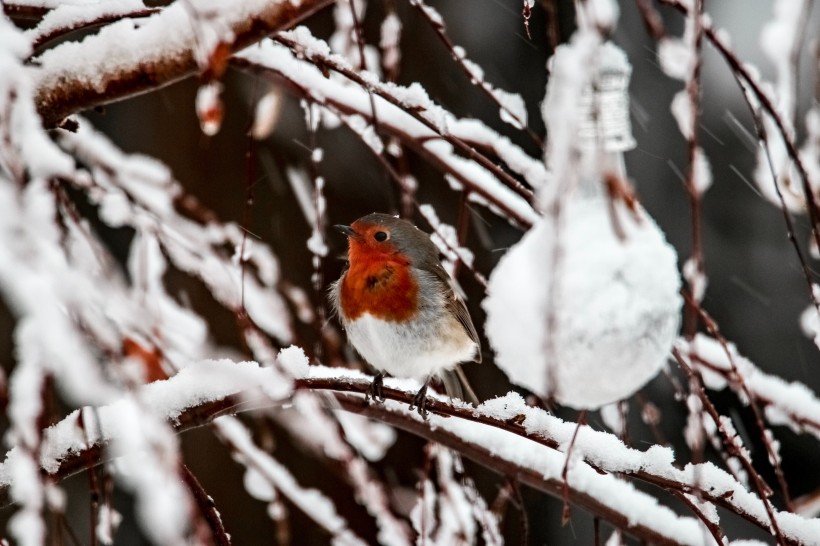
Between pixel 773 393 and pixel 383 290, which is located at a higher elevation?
pixel 383 290

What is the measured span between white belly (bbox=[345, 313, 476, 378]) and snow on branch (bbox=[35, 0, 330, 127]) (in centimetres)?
97

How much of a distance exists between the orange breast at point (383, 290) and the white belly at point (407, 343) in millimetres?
24

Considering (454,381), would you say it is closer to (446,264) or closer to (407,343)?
(407,343)

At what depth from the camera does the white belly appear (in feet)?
7.24

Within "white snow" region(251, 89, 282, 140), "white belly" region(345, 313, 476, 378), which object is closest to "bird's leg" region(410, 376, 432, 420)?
"white belly" region(345, 313, 476, 378)

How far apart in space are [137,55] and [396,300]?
1015 millimetres

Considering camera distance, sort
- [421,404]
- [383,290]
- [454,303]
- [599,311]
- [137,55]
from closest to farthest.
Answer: [599,311], [137,55], [421,404], [383,290], [454,303]

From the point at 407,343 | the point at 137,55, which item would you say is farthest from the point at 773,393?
the point at 137,55

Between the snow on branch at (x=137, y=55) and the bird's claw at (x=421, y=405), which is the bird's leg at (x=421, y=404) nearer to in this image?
the bird's claw at (x=421, y=405)

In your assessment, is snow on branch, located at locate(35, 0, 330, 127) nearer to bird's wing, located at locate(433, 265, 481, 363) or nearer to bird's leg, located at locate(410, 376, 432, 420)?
bird's leg, located at locate(410, 376, 432, 420)

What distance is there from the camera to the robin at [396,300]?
7.23 feet

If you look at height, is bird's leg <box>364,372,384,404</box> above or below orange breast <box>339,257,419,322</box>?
below

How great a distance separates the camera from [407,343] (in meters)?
2.23

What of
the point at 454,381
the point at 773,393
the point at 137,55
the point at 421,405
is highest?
the point at 137,55
